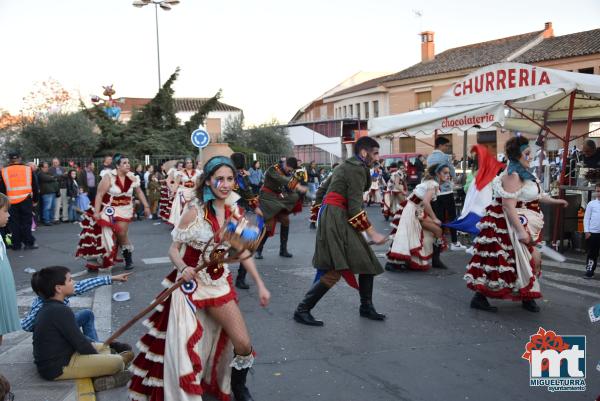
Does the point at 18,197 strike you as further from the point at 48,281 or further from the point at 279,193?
the point at 48,281

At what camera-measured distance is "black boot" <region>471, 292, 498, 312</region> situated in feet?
20.8

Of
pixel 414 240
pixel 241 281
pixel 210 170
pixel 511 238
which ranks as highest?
pixel 210 170

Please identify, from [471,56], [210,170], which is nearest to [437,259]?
[210,170]

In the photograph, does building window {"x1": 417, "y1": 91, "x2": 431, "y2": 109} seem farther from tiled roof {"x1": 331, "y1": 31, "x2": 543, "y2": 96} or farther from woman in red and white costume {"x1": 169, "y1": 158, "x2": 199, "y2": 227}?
woman in red and white costume {"x1": 169, "y1": 158, "x2": 199, "y2": 227}

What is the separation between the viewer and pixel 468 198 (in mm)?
7824

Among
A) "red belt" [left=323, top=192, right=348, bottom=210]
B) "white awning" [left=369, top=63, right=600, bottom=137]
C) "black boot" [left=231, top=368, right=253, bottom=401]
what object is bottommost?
"black boot" [left=231, top=368, right=253, bottom=401]

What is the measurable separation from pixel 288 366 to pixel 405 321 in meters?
1.79

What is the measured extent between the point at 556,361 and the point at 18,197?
11.0m

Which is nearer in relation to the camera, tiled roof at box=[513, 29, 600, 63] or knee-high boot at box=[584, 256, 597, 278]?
A: knee-high boot at box=[584, 256, 597, 278]

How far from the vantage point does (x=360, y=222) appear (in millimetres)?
5660

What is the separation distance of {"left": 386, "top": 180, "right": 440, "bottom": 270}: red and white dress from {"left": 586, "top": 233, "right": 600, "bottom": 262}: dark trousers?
2.25 metres

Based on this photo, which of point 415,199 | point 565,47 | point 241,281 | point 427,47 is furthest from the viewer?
point 427,47

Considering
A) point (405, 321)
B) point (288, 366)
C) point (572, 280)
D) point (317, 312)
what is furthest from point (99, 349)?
point (572, 280)

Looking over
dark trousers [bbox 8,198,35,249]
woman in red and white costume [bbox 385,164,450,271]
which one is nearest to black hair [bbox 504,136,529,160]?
woman in red and white costume [bbox 385,164,450,271]
